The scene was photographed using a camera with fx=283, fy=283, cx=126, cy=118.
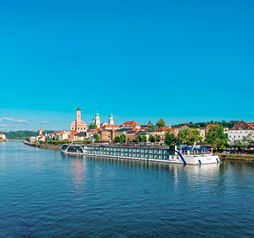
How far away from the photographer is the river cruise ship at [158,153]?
80562 millimetres

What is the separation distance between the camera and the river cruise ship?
264ft

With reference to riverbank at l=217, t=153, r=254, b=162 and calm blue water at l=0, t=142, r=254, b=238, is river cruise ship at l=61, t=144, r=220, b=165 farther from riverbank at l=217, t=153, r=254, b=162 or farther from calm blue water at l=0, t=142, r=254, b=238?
calm blue water at l=0, t=142, r=254, b=238

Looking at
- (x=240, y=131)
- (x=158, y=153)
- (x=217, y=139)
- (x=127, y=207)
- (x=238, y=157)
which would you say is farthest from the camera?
(x=240, y=131)

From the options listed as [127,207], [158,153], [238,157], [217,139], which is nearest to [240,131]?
[217,139]

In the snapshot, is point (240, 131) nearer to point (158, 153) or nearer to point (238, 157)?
point (238, 157)

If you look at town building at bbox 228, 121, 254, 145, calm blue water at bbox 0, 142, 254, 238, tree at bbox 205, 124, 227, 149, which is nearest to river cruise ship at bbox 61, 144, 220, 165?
tree at bbox 205, 124, 227, 149

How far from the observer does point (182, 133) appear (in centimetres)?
12081

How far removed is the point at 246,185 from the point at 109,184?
76.8ft

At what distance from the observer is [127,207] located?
3497 cm

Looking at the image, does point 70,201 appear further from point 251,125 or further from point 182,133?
point 251,125

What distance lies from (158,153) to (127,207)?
182 feet

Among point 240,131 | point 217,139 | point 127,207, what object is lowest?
point 127,207

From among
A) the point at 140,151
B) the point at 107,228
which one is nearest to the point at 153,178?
the point at 107,228

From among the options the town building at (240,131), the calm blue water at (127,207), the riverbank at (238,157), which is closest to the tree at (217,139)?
the riverbank at (238,157)
